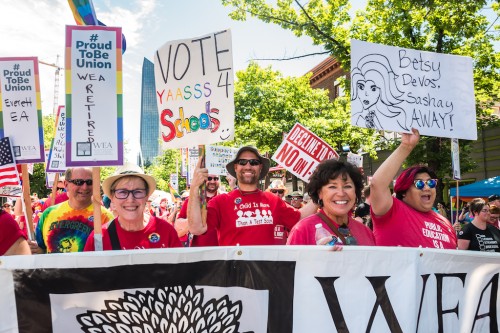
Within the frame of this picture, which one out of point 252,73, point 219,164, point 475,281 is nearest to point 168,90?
point 475,281

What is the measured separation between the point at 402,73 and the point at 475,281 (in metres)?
1.88

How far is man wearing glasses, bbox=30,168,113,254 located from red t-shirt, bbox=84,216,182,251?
818 millimetres

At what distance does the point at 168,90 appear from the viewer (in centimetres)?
368

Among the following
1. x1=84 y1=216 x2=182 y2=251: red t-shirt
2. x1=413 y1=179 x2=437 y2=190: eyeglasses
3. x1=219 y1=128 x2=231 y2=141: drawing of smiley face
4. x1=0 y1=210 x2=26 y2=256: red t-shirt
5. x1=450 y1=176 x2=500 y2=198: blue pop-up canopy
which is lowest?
x1=450 y1=176 x2=500 y2=198: blue pop-up canopy

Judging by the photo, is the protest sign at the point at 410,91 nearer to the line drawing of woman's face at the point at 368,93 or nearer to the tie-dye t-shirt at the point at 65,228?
the line drawing of woman's face at the point at 368,93

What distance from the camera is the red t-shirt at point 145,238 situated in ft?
10.1

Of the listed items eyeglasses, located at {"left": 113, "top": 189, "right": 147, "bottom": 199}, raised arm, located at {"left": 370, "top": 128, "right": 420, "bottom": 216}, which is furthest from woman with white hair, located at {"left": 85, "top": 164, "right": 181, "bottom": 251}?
raised arm, located at {"left": 370, "top": 128, "right": 420, "bottom": 216}

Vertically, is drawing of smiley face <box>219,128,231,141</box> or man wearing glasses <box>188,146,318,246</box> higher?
drawing of smiley face <box>219,128,231,141</box>

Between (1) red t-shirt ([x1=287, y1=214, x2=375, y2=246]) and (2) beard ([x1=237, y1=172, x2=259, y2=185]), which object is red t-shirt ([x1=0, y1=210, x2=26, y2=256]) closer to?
(1) red t-shirt ([x1=287, y1=214, x2=375, y2=246])

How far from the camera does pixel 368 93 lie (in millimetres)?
3844

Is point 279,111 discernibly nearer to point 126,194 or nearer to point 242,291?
point 126,194

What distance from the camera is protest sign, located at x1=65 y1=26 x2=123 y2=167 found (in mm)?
3039

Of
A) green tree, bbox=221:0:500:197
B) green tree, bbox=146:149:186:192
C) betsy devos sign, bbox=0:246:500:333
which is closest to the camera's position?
betsy devos sign, bbox=0:246:500:333

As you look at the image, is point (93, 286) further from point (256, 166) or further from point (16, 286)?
point (256, 166)
